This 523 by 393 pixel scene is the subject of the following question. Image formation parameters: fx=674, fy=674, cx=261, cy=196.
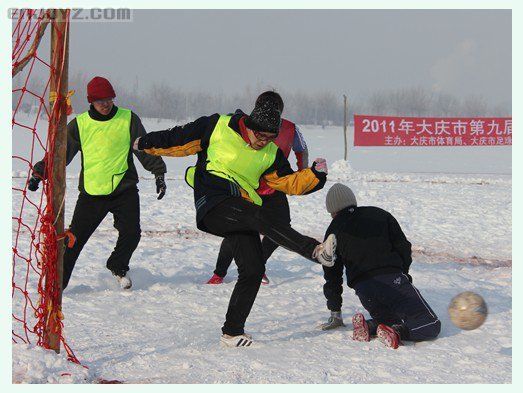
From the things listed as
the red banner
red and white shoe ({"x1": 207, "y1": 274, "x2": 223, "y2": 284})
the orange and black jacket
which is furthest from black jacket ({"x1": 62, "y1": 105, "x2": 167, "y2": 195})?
the red banner

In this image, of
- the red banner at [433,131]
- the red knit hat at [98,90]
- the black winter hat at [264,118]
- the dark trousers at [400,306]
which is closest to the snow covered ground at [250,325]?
the dark trousers at [400,306]

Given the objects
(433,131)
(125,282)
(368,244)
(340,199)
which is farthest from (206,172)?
(433,131)

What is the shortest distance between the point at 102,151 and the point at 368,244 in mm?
2485

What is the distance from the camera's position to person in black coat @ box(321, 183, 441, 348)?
466 centimetres

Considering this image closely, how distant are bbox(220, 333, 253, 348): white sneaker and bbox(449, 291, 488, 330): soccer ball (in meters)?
1.43

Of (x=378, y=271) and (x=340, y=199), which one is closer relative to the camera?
(x=378, y=271)

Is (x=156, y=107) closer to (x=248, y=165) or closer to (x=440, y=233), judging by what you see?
(x=440, y=233)

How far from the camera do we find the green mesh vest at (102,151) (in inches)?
228

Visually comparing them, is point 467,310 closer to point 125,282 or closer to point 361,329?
point 361,329

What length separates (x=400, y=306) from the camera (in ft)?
15.6

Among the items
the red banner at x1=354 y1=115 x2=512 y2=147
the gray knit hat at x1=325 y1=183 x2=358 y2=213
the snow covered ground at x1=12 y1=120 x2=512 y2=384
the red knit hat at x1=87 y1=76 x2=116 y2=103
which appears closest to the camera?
the snow covered ground at x1=12 y1=120 x2=512 y2=384

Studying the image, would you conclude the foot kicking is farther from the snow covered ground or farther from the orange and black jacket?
the orange and black jacket

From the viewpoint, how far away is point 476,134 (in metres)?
29.8

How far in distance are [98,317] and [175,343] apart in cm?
91
